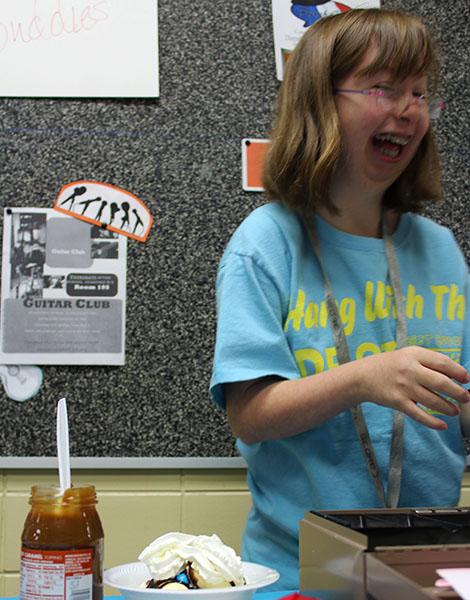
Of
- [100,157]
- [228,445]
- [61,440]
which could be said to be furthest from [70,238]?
[61,440]

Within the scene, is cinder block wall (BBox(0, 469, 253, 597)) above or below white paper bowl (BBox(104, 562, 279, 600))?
below

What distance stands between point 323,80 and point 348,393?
1.25 feet

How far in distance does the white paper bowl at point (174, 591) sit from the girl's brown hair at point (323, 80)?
17.3 inches

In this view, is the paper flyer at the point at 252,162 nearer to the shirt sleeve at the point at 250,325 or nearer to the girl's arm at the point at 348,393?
the shirt sleeve at the point at 250,325

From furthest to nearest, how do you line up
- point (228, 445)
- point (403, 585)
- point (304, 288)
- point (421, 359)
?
1. point (228, 445)
2. point (304, 288)
3. point (421, 359)
4. point (403, 585)

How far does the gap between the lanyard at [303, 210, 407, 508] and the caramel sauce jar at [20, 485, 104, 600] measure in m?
0.36

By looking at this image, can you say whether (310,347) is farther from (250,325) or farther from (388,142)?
(388,142)

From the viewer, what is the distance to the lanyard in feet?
2.64

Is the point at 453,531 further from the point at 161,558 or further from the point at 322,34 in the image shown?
the point at 322,34

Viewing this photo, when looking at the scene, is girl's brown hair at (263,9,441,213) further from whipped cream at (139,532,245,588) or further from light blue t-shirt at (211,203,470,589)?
whipped cream at (139,532,245,588)

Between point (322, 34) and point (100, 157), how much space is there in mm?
383

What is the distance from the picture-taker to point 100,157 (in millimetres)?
1146

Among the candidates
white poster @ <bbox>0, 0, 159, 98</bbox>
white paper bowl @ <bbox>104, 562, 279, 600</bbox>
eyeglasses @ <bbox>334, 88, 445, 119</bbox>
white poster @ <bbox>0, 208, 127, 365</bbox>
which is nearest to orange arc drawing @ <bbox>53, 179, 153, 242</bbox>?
white poster @ <bbox>0, 208, 127, 365</bbox>

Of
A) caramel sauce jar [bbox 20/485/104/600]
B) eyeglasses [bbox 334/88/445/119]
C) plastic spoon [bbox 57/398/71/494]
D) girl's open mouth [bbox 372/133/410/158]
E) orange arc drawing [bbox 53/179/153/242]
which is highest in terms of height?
eyeglasses [bbox 334/88/445/119]
